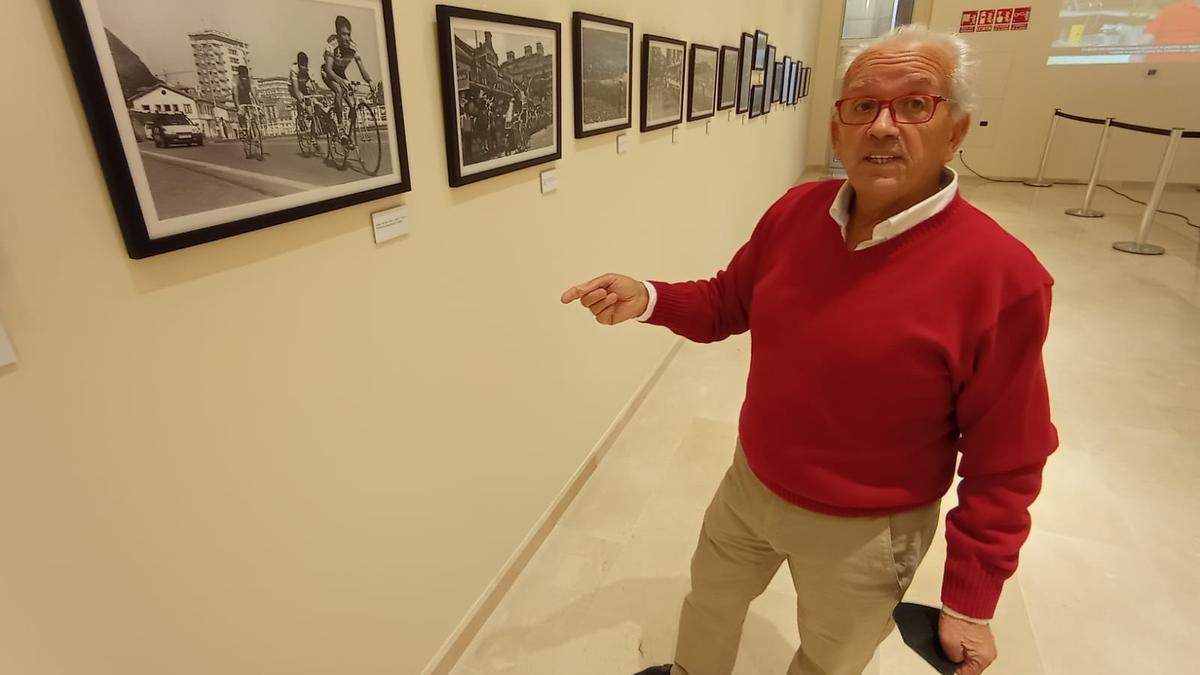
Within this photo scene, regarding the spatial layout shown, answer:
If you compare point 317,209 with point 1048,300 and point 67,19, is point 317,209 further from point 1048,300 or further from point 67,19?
point 1048,300

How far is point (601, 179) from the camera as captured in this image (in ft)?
7.61

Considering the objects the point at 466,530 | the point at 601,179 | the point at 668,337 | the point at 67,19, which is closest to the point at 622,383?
the point at 668,337

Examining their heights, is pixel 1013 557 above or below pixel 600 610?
above

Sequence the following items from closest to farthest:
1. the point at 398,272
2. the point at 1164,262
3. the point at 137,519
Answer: the point at 137,519, the point at 398,272, the point at 1164,262

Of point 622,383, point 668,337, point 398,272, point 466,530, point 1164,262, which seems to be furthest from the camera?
point 1164,262

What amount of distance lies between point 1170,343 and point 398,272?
4856mm

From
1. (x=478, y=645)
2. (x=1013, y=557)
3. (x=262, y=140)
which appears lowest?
(x=478, y=645)

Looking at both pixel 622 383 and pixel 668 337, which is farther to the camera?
pixel 668 337

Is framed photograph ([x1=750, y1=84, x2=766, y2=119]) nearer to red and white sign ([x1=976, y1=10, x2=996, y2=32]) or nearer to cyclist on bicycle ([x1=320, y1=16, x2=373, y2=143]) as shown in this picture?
cyclist on bicycle ([x1=320, y1=16, x2=373, y2=143])

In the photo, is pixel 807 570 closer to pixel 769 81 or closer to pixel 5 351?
pixel 5 351

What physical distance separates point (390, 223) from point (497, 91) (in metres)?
0.51

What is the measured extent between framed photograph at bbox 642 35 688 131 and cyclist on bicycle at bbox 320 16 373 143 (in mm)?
1675

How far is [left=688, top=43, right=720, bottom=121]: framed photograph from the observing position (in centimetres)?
318

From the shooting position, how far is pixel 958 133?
104 centimetres
